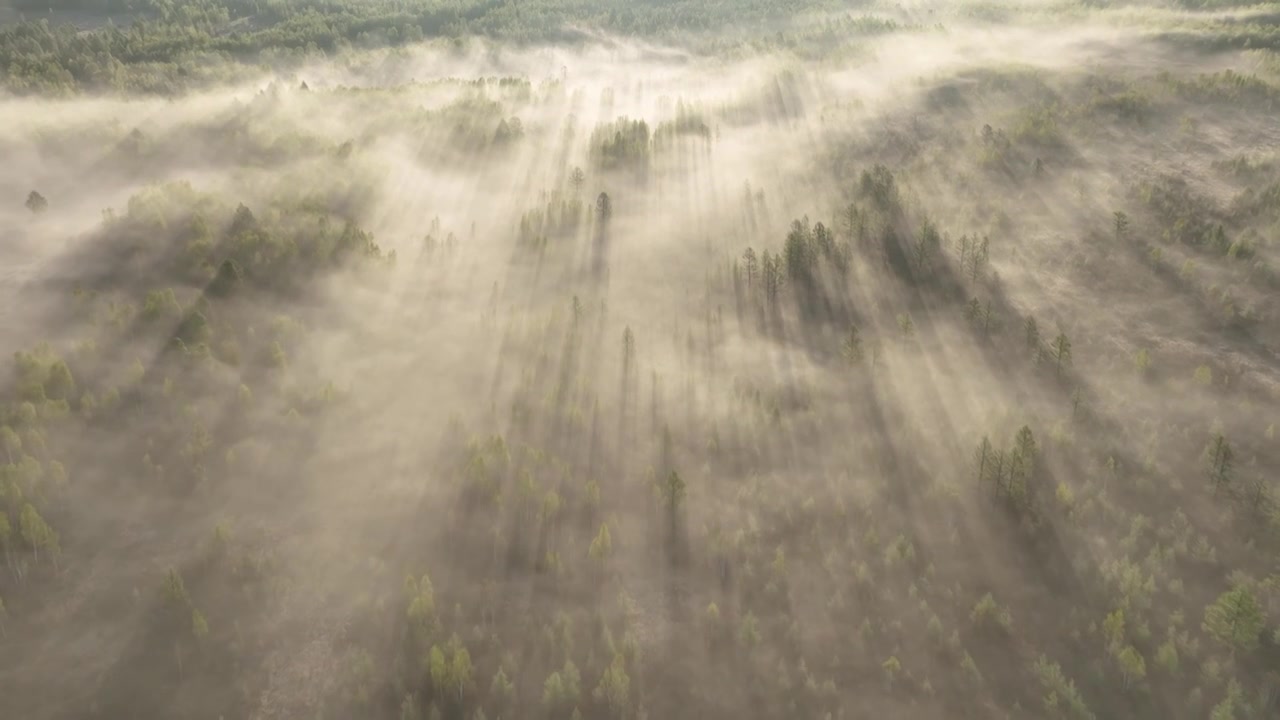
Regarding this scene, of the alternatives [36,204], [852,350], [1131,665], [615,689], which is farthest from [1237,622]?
[36,204]

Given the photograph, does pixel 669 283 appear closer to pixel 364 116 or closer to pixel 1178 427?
pixel 1178 427

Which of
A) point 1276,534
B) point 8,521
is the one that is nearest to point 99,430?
point 8,521

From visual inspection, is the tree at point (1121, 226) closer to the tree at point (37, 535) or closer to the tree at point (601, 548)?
the tree at point (601, 548)

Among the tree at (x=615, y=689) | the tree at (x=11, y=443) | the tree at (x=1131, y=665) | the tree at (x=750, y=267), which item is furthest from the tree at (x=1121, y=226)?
the tree at (x=11, y=443)

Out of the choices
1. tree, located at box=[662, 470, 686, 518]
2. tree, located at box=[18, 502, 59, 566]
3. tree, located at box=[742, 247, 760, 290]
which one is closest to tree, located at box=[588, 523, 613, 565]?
tree, located at box=[662, 470, 686, 518]

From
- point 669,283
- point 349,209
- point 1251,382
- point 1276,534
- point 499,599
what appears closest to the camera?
point 499,599

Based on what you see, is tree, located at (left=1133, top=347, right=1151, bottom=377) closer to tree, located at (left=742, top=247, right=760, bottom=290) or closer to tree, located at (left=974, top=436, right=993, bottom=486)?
tree, located at (left=974, top=436, right=993, bottom=486)

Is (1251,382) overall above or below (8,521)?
below
